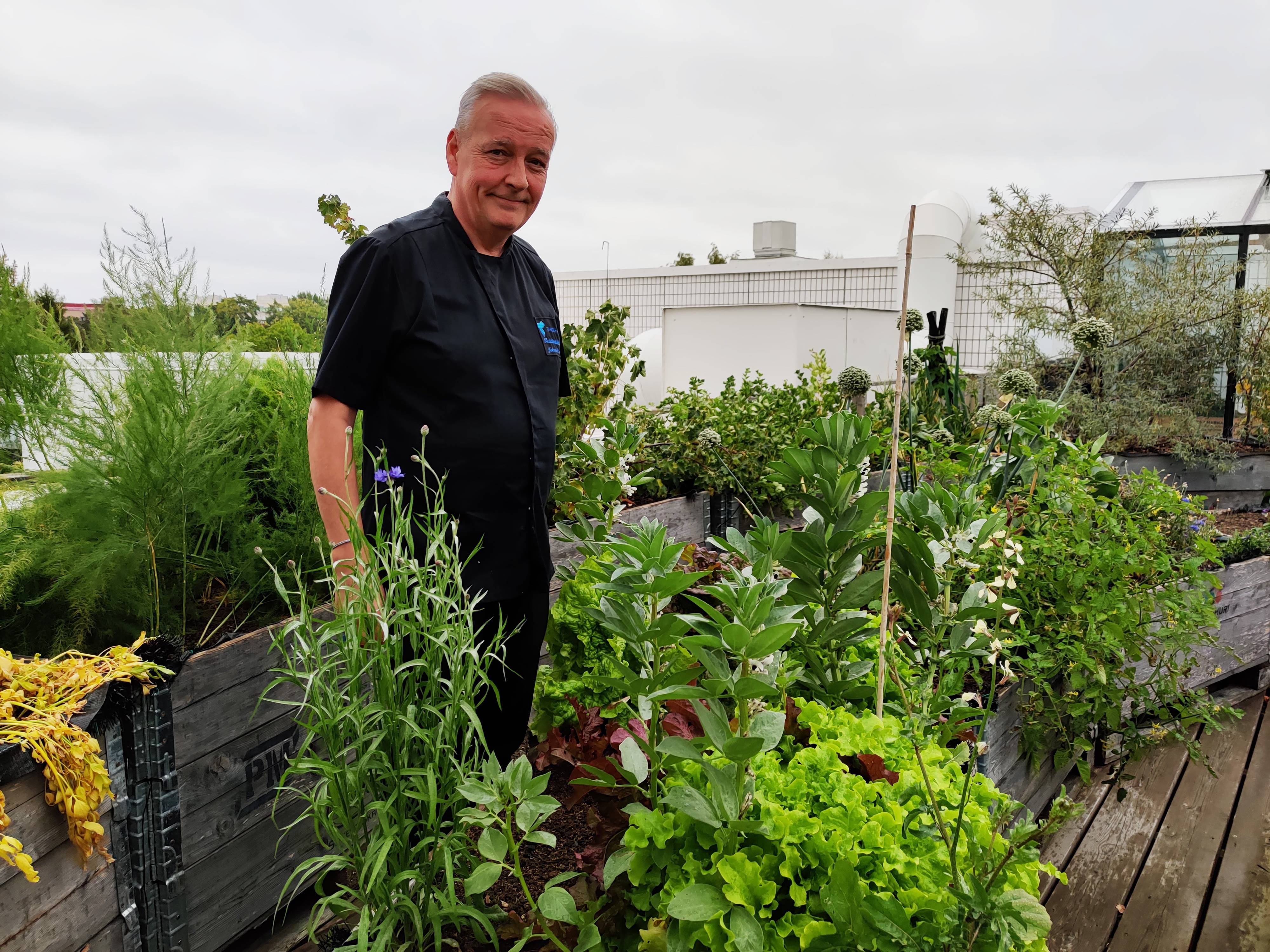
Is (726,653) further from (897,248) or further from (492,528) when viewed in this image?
(897,248)

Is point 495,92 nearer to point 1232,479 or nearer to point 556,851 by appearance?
point 556,851

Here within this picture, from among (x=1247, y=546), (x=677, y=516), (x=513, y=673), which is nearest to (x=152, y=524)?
(x=513, y=673)

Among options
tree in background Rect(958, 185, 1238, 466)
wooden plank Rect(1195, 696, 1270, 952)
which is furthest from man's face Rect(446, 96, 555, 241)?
tree in background Rect(958, 185, 1238, 466)

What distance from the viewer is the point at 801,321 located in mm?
6137

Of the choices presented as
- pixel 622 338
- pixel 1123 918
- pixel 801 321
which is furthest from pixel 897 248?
pixel 1123 918

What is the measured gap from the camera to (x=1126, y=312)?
5.80 m

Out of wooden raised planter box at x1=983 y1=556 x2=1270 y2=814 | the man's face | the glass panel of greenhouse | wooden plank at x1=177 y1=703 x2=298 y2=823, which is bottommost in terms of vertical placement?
wooden raised planter box at x1=983 y1=556 x2=1270 y2=814

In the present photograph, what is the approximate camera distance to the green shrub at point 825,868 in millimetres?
874

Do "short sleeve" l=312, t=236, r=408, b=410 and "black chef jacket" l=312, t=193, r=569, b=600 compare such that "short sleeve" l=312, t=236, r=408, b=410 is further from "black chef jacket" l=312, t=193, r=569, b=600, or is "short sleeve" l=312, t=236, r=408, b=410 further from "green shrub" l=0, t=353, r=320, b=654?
"green shrub" l=0, t=353, r=320, b=654

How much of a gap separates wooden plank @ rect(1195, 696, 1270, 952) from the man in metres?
1.74

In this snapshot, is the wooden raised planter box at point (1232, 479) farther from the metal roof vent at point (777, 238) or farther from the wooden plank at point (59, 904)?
the metal roof vent at point (777, 238)

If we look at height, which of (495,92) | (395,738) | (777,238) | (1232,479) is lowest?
(1232,479)

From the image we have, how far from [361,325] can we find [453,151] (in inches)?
17.7

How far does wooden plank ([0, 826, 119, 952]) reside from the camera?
3.81 ft
